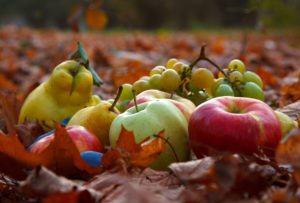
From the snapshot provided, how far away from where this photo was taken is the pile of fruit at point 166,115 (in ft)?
5.53

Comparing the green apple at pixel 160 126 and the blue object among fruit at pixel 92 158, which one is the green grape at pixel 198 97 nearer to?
the green apple at pixel 160 126

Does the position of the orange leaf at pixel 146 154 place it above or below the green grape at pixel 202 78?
below

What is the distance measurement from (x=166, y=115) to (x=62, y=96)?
2.31ft

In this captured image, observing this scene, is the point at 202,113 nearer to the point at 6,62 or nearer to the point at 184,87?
the point at 184,87

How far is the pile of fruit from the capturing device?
1.69m

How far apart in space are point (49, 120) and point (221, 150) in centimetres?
95

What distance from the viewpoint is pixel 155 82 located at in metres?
2.24

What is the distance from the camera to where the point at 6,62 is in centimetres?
625

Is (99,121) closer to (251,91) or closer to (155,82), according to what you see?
(155,82)

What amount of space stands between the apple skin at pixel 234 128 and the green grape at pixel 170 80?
42 cm

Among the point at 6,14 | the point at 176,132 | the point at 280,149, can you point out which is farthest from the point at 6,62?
the point at 6,14

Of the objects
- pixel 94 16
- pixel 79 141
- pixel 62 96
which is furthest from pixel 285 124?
pixel 94 16

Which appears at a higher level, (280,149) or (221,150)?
(280,149)

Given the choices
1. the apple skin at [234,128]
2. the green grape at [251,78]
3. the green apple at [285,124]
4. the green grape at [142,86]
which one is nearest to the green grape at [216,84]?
the green grape at [251,78]
